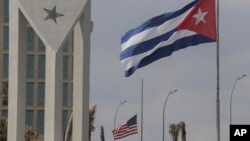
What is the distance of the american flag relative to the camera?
218 ft

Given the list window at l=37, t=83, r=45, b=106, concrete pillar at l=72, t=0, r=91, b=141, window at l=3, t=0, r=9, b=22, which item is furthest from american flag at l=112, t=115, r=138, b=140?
window at l=3, t=0, r=9, b=22

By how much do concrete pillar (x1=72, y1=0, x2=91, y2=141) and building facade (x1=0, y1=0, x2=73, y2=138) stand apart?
204 ft

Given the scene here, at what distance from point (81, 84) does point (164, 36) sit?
675 centimetres

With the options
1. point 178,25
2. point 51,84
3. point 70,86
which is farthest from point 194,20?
point 70,86

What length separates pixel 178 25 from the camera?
32250mm

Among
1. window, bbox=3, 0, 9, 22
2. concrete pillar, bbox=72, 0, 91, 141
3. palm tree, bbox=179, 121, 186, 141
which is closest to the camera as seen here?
concrete pillar, bbox=72, 0, 91, 141

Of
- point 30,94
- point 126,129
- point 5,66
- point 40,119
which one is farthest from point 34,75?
point 126,129

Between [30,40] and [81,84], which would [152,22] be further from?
[30,40]

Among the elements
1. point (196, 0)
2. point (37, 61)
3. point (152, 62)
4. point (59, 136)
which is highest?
point (37, 61)

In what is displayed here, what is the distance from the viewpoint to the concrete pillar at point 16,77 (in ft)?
A: 122

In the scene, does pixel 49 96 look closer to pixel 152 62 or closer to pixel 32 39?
pixel 152 62

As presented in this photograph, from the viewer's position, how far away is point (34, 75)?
331 feet

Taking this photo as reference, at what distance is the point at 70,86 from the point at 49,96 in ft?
211

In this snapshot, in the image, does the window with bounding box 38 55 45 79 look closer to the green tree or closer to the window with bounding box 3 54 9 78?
the window with bounding box 3 54 9 78
